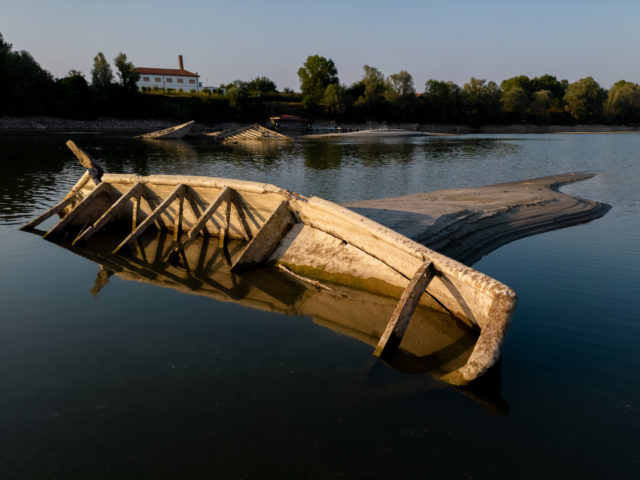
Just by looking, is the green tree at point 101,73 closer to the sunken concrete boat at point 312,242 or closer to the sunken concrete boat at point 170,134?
the sunken concrete boat at point 170,134

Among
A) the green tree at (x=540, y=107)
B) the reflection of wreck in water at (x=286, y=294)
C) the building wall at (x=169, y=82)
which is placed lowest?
the reflection of wreck in water at (x=286, y=294)

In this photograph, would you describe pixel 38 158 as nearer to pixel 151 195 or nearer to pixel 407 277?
pixel 151 195

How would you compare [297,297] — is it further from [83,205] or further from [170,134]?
[170,134]

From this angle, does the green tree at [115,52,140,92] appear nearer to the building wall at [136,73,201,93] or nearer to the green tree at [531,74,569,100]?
the building wall at [136,73,201,93]

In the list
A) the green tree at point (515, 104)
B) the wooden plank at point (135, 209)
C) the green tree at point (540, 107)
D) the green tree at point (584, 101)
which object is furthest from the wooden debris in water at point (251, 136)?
the green tree at point (584, 101)

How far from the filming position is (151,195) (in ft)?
42.6

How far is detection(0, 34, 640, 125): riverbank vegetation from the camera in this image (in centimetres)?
9094

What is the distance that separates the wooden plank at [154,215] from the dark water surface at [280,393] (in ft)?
4.63

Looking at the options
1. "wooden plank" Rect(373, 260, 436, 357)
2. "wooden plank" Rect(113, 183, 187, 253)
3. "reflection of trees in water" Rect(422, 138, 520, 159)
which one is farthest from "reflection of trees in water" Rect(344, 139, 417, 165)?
"wooden plank" Rect(373, 260, 436, 357)

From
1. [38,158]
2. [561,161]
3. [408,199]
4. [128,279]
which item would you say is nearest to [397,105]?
[561,161]

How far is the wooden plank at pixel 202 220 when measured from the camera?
10.6 meters

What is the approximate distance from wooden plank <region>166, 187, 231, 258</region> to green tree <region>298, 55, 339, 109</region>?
5176 inches

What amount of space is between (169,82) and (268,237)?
475 ft

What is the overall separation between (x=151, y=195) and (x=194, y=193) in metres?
1.82
